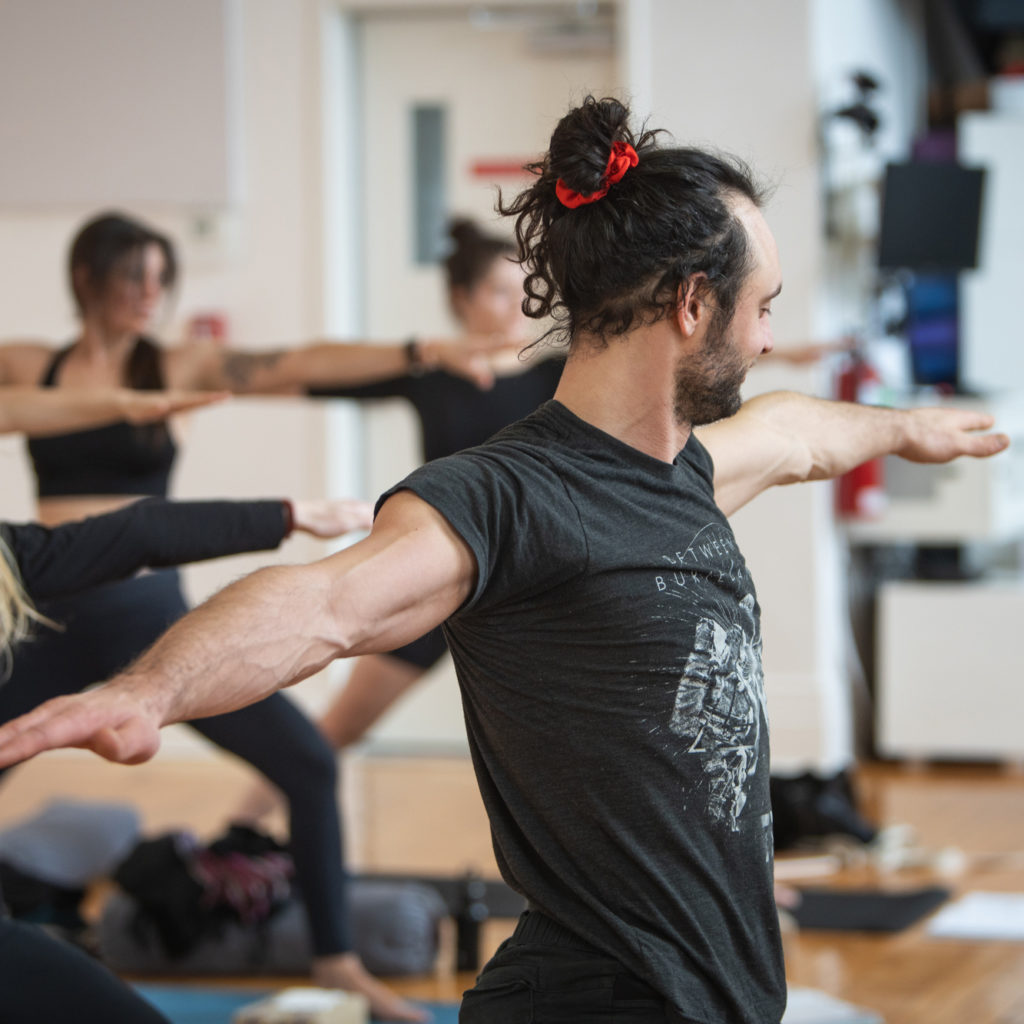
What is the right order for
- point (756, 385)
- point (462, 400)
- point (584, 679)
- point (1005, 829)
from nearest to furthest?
point (584, 679) → point (462, 400) → point (1005, 829) → point (756, 385)

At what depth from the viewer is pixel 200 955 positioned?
3.25 meters

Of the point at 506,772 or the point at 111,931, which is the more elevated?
the point at 506,772

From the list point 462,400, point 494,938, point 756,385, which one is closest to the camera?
point 494,938

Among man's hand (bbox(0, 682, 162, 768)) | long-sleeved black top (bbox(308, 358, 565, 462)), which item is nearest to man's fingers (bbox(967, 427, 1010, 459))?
man's hand (bbox(0, 682, 162, 768))

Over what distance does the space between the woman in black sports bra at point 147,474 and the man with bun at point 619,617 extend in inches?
54.7

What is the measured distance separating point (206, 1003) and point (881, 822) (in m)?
2.19

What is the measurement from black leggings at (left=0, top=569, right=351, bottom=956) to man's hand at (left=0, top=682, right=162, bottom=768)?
162 cm

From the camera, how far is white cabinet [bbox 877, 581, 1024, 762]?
506 cm

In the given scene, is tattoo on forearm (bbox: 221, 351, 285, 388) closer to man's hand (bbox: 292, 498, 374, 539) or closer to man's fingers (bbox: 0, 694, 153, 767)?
man's hand (bbox: 292, 498, 374, 539)

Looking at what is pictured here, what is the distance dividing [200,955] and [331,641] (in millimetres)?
2350

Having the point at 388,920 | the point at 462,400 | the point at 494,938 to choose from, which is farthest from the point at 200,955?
the point at 462,400

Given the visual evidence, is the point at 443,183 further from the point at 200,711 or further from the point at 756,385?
the point at 200,711

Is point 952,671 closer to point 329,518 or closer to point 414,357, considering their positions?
point 414,357

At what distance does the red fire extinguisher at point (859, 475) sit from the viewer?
195 inches
